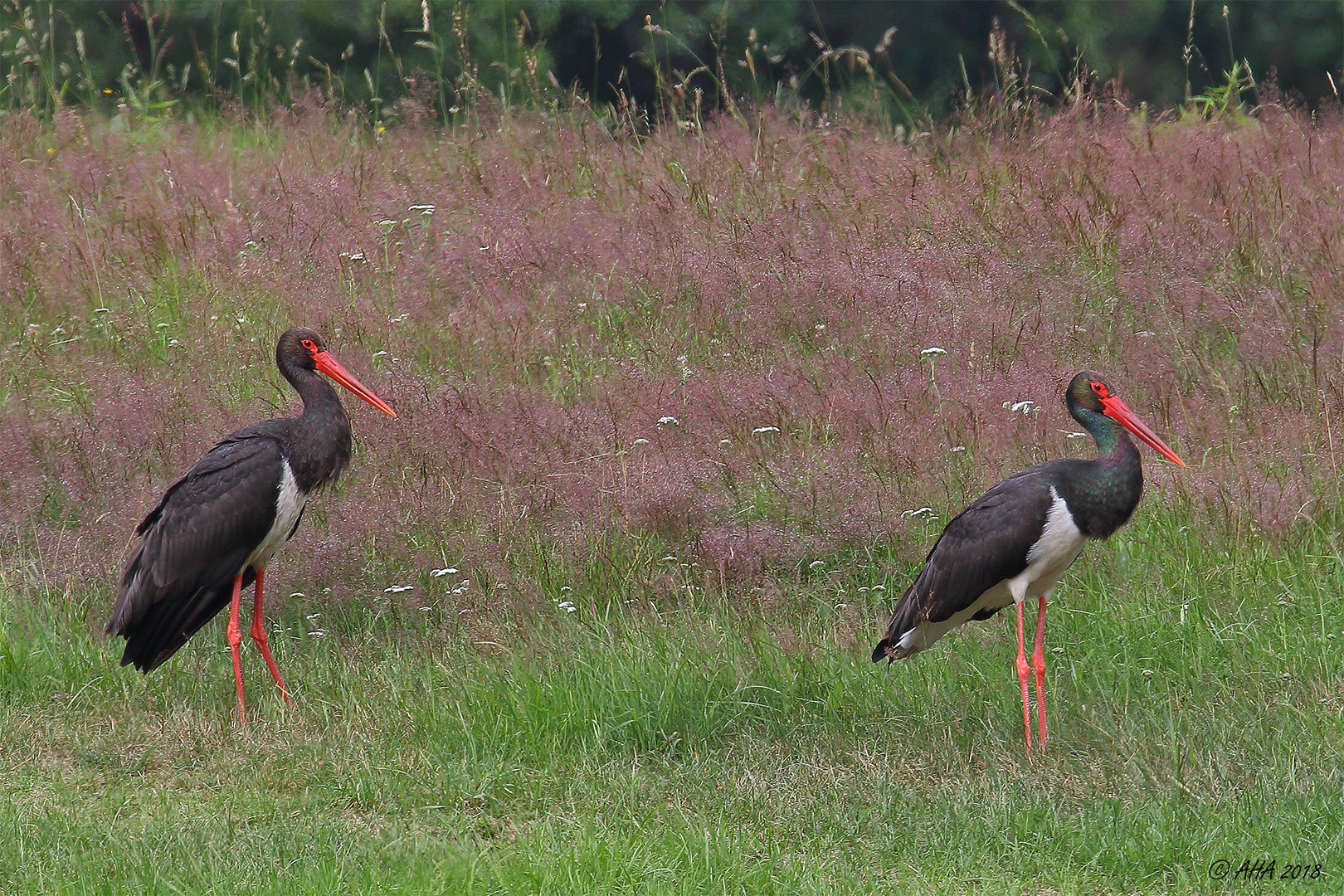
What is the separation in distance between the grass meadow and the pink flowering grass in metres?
0.03

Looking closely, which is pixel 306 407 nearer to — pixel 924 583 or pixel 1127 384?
pixel 924 583

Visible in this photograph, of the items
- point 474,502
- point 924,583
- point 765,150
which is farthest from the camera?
point 765,150

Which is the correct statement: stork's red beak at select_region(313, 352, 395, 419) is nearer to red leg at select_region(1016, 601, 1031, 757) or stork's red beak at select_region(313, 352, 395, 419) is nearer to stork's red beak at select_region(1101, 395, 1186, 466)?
red leg at select_region(1016, 601, 1031, 757)

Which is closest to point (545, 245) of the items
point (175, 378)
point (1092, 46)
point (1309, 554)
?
point (175, 378)

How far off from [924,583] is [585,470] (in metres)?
1.91

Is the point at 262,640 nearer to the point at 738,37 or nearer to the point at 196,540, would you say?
the point at 196,540

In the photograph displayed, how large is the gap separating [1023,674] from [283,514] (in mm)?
2725

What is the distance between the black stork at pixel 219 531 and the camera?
5.23 metres

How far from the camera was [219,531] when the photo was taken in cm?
529

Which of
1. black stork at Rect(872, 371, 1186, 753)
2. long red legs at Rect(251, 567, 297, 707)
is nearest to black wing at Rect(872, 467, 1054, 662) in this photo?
black stork at Rect(872, 371, 1186, 753)

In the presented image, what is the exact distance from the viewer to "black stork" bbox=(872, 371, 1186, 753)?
15.6 feet

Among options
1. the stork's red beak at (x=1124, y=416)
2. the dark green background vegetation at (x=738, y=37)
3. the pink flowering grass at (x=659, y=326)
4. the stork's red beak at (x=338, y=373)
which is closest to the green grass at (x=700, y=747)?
the pink flowering grass at (x=659, y=326)

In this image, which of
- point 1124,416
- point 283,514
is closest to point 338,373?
point 283,514

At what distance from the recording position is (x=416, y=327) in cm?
769
